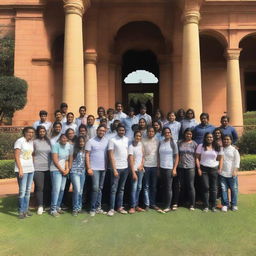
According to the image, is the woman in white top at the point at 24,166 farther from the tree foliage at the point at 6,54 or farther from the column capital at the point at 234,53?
the column capital at the point at 234,53

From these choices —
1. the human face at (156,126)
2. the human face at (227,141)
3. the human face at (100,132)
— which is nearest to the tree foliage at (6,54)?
the human face at (100,132)

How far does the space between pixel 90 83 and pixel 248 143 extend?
900cm

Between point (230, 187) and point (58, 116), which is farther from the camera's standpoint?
point (58, 116)

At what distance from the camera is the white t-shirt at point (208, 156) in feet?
20.8

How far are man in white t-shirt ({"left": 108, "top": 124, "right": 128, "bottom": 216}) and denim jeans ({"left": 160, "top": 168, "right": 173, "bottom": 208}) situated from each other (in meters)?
0.81

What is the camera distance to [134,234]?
5.32 meters

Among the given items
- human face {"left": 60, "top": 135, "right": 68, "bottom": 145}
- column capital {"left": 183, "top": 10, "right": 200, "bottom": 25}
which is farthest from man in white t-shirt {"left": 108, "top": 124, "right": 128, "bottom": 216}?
column capital {"left": 183, "top": 10, "right": 200, "bottom": 25}

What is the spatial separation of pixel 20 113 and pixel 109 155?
11.9 meters

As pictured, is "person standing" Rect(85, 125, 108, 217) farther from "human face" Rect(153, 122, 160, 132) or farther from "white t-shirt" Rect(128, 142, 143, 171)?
"human face" Rect(153, 122, 160, 132)

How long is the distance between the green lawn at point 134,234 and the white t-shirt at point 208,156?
41.0 inches

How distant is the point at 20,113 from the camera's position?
54.3 feet

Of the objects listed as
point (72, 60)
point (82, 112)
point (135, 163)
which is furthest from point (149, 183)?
point (72, 60)

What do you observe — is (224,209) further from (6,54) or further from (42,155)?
(6,54)

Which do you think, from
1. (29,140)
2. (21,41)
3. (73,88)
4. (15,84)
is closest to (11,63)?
(21,41)
